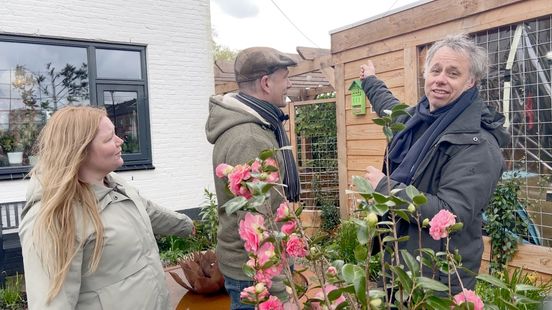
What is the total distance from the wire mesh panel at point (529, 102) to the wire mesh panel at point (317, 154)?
2.76 m

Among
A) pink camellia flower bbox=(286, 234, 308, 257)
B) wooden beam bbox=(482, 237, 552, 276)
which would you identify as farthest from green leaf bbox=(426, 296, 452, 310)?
wooden beam bbox=(482, 237, 552, 276)

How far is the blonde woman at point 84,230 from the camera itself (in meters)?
1.41

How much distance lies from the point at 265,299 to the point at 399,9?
12.2 feet

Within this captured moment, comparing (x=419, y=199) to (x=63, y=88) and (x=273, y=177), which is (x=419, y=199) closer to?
(x=273, y=177)

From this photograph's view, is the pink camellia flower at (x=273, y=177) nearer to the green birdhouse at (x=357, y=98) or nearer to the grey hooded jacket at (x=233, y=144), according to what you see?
the grey hooded jacket at (x=233, y=144)

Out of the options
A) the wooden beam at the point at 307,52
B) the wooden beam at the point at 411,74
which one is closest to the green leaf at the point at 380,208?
the wooden beam at the point at 411,74

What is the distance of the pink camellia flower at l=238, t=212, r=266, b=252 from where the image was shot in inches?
36.9

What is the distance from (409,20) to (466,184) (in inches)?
115

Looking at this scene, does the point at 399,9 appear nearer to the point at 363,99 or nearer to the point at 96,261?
the point at 363,99

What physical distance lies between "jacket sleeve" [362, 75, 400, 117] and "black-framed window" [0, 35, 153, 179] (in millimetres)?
4544

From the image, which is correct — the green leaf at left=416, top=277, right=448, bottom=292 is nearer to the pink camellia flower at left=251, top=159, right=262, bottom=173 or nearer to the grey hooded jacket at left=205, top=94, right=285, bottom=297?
the pink camellia flower at left=251, top=159, right=262, bottom=173

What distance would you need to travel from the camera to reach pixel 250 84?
1.89 metres

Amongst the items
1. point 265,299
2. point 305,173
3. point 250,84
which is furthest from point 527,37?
point 305,173

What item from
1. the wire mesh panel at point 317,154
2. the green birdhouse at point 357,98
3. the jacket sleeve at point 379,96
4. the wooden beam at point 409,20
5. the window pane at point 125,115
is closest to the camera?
the jacket sleeve at point 379,96
